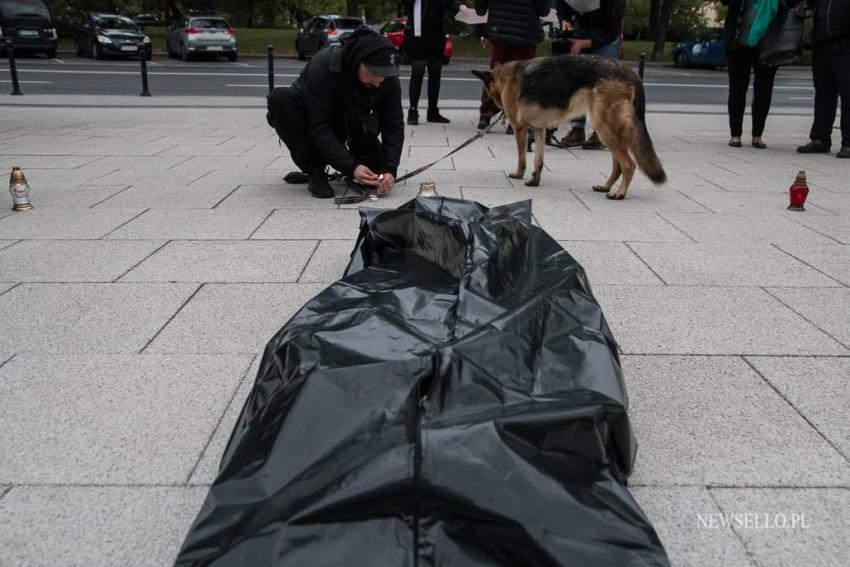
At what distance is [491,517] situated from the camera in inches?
60.2

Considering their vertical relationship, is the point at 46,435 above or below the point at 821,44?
below

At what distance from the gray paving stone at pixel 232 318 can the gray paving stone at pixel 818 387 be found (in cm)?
218

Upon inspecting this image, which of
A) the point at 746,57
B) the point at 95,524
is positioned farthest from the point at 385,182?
the point at 746,57

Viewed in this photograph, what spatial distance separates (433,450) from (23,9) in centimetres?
2729

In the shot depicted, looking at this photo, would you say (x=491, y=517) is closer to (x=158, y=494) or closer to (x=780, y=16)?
(x=158, y=494)

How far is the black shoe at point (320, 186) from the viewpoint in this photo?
5.83 meters

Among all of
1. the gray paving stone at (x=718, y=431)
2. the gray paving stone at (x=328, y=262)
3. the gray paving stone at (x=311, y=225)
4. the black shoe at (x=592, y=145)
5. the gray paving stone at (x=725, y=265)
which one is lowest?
the gray paving stone at (x=718, y=431)

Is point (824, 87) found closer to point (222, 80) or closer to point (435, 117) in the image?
point (435, 117)

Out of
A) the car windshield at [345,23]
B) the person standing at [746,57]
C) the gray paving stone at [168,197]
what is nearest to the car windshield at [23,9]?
the car windshield at [345,23]

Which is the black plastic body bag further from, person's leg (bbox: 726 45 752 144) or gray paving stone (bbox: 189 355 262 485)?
person's leg (bbox: 726 45 752 144)

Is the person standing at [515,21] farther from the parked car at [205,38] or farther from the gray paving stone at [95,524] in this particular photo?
the parked car at [205,38]

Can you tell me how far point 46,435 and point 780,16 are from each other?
27.6 ft

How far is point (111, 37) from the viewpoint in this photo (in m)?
23.5

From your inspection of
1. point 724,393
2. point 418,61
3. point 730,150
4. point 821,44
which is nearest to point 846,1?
point 821,44
